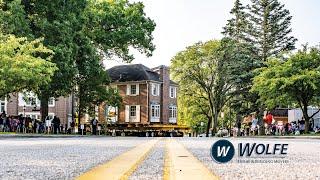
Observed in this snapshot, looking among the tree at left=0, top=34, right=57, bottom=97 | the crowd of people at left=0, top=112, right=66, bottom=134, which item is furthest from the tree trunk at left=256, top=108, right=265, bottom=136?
the tree at left=0, top=34, right=57, bottom=97

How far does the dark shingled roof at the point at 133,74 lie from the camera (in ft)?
214

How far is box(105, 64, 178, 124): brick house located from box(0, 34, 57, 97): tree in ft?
111

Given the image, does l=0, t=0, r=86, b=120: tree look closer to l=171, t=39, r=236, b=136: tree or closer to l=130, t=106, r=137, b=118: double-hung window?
l=171, t=39, r=236, b=136: tree

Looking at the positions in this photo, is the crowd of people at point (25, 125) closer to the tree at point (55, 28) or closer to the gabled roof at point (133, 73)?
the tree at point (55, 28)

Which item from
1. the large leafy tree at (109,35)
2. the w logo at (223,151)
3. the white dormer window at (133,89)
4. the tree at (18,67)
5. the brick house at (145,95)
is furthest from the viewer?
the white dormer window at (133,89)

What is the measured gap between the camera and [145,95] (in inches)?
2516

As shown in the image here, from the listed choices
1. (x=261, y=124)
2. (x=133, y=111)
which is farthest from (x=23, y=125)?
(x=133, y=111)

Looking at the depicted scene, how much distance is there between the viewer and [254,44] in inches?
2277

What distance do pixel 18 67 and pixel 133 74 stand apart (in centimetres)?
4049

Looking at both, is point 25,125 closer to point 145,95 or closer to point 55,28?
point 55,28

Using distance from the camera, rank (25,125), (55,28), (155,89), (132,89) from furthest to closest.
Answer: (132,89), (155,89), (25,125), (55,28)

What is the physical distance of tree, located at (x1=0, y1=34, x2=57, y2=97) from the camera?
25.9 metres

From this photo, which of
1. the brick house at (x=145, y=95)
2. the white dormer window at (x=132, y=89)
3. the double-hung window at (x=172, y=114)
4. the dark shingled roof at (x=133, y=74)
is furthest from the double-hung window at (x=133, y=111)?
the double-hung window at (x=172, y=114)

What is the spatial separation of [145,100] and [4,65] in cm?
3822
